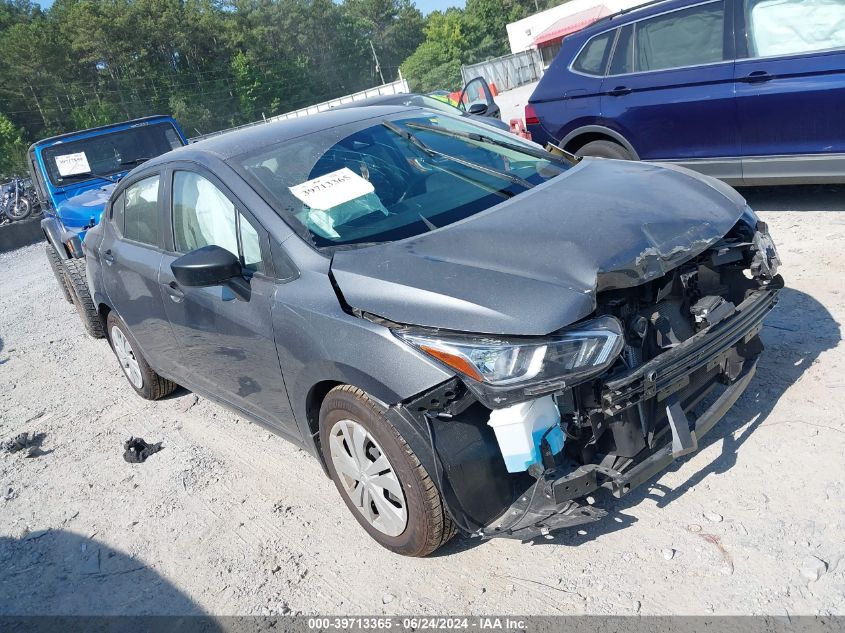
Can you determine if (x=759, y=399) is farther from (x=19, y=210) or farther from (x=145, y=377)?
(x=19, y=210)

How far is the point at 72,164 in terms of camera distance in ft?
29.4

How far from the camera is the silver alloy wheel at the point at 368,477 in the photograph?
279 cm

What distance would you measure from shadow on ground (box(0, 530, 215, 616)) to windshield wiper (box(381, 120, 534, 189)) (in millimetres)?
2439

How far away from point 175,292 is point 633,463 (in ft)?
8.48

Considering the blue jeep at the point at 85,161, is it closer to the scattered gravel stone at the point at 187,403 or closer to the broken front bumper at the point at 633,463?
the scattered gravel stone at the point at 187,403

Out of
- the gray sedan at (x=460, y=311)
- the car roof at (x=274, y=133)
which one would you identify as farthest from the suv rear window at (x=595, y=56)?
the gray sedan at (x=460, y=311)

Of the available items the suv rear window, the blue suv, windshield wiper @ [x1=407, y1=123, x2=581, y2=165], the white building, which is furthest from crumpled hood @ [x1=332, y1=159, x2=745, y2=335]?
the white building

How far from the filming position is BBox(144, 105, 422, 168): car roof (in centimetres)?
365

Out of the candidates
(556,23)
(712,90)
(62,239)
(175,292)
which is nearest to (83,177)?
(62,239)

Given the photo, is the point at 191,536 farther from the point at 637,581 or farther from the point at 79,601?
the point at 637,581

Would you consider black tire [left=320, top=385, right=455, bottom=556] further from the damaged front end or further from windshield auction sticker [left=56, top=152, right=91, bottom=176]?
windshield auction sticker [left=56, top=152, right=91, bottom=176]

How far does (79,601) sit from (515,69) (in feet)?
156

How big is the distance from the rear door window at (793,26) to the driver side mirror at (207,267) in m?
4.60

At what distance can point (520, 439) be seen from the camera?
247cm
